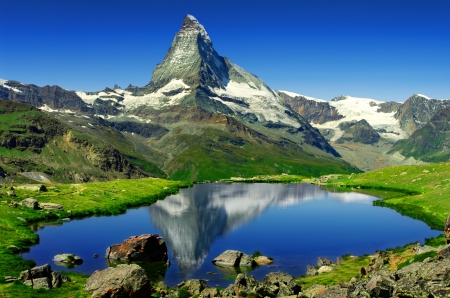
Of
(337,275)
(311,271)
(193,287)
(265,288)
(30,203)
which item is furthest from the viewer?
(30,203)

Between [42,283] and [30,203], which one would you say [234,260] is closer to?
[42,283]

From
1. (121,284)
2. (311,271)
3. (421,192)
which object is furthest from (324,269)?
(421,192)

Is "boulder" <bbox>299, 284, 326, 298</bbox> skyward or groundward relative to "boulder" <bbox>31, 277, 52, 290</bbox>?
skyward

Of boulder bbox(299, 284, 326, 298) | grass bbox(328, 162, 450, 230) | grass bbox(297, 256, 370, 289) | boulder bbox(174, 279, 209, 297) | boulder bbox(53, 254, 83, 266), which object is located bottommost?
boulder bbox(53, 254, 83, 266)

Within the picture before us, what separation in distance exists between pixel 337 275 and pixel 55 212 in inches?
3284

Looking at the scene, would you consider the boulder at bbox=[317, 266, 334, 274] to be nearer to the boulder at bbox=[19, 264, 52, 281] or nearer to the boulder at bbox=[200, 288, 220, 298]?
the boulder at bbox=[200, 288, 220, 298]

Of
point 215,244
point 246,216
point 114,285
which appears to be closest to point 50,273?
point 114,285

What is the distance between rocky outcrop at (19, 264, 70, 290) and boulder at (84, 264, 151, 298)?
495 cm

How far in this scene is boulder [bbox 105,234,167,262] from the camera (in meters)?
71.7

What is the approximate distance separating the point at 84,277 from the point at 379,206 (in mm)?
110092

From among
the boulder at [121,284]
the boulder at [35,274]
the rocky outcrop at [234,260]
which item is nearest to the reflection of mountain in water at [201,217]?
the rocky outcrop at [234,260]

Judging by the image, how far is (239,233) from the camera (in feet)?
329

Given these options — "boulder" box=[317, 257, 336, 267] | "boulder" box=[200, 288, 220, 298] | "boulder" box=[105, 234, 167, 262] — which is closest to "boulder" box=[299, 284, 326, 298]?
"boulder" box=[200, 288, 220, 298]

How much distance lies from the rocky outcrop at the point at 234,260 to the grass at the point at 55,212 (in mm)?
22396
